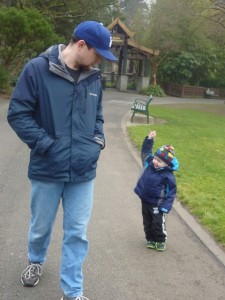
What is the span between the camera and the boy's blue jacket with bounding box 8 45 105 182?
3127 mm

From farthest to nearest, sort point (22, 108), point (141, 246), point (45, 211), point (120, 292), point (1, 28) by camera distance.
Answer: point (1, 28)
point (141, 246)
point (120, 292)
point (45, 211)
point (22, 108)

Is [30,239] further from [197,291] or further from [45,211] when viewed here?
[197,291]

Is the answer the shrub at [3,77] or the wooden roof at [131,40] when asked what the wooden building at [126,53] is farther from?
the shrub at [3,77]

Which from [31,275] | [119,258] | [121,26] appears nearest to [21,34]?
[119,258]

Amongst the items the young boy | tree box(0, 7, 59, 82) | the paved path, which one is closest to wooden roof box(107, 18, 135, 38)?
tree box(0, 7, 59, 82)

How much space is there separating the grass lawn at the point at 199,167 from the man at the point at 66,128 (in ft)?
7.31

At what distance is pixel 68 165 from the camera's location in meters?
3.21

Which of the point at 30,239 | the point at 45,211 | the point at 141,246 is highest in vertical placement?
the point at 45,211

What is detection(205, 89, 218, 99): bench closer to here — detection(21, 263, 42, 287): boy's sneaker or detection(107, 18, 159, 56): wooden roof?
detection(107, 18, 159, 56): wooden roof

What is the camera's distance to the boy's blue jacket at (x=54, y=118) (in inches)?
123

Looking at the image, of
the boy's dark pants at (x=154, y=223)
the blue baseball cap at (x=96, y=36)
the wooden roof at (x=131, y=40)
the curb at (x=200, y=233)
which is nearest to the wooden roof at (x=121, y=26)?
the wooden roof at (x=131, y=40)

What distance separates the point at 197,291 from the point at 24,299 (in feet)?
4.70

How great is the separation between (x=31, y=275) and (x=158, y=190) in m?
1.58

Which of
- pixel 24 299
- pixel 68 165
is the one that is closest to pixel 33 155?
pixel 68 165
